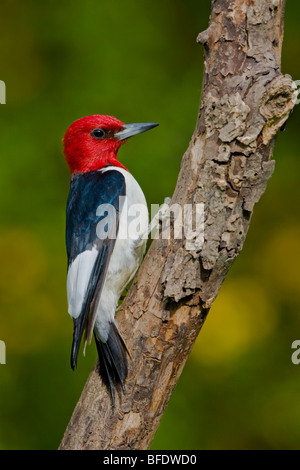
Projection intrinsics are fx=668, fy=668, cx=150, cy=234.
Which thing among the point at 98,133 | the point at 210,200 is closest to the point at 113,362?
the point at 210,200

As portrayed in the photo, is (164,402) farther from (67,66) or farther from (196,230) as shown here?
(67,66)

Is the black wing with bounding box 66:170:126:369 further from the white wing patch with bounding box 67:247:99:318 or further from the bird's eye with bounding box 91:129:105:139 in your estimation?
the bird's eye with bounding box 91:129:105:139

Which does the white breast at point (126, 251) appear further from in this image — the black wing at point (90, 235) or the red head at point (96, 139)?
the red head at point (96, 139)

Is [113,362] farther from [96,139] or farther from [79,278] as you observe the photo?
[96,139]

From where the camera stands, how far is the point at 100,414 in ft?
9.07

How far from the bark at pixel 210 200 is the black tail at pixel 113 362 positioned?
1.4 inches

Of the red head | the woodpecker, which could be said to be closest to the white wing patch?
the woodpecker

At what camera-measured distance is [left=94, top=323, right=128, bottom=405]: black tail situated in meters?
2.76

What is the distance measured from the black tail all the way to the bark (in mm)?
36

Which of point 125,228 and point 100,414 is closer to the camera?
point 100,414

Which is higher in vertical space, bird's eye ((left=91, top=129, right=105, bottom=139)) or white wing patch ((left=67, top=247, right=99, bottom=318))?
bird's eye ((left=91, top=129, right=105, bottom=139))

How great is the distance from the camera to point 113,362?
2775 mm
